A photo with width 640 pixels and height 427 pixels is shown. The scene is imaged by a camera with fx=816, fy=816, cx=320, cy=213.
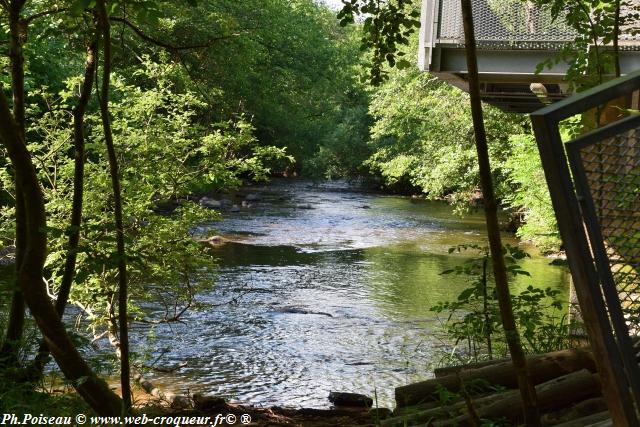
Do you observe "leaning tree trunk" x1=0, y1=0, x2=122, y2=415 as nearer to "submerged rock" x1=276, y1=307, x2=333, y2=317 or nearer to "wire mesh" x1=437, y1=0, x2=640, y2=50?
"wire mesh" x1=437, y1=0, x2=640, y2=50

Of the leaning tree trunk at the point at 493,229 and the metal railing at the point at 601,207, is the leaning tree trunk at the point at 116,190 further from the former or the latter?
the metal railing at the point at 601,207

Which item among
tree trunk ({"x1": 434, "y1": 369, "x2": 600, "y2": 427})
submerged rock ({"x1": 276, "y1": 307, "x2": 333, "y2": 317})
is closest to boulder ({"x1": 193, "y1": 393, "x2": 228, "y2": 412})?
tree trunk ({"x1": 434, "y1": 369, "x2": 600, "y2": 427})

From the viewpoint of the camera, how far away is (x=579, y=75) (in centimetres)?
554

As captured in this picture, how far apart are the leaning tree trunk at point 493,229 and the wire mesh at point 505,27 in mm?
5620

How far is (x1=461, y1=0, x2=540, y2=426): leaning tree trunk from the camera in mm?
3668

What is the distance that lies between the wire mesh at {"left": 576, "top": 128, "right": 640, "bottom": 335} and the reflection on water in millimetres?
6755

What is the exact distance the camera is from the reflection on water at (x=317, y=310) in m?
9.89

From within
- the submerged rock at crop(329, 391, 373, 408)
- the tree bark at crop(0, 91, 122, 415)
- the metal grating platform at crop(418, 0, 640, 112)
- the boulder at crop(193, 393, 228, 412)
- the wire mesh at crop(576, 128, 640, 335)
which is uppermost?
the metal grating platform at crop(418, 0, 640, 112)

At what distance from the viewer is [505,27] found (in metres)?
9.20

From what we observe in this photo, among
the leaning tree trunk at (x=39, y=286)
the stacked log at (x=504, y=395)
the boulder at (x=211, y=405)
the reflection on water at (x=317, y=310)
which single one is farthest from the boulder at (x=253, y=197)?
the leaning tree trunk at (x=39, y=286)

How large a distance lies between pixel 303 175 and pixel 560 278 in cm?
2963

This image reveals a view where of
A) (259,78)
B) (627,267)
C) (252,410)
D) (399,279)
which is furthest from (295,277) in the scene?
(259,78)

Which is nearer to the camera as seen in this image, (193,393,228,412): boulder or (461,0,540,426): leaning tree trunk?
(461,0,540,426): leaning tree trunk

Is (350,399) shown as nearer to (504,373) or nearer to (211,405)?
(211,405)
